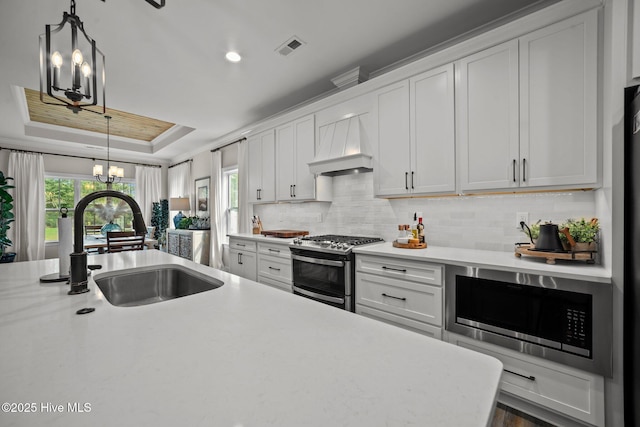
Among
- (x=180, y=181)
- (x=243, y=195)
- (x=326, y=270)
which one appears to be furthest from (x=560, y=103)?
(x=180, y=181)

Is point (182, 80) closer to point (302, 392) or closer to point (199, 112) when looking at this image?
point (199, 112)

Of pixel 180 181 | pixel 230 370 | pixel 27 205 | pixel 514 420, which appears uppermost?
pixel 180 181

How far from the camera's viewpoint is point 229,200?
5.53 metres

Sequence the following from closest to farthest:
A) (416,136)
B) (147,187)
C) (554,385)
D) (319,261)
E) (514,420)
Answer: (554,385), (514,420), (416,136), (319,261), (147,187)

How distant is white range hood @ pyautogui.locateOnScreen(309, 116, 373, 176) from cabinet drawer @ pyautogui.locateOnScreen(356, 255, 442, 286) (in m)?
0.93

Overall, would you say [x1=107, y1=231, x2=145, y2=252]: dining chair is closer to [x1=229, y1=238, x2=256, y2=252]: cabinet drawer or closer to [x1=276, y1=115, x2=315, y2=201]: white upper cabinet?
[x1=229, y1=238, x2=256, y2=252]: cabinet drawer

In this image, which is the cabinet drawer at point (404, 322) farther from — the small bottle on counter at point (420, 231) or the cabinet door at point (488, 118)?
the cabinet door at point (488, 118)

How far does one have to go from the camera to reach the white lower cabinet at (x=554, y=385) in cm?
140

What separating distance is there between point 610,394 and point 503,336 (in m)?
0.47

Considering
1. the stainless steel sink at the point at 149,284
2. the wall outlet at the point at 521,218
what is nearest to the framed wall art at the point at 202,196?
the stainless steel sink at the point at 149,284

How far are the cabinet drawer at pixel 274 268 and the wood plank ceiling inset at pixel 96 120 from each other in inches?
143

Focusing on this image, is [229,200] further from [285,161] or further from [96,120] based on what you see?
[96,120]

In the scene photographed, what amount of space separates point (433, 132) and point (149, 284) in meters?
2.30

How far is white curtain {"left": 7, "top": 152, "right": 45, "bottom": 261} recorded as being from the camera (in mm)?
5219
